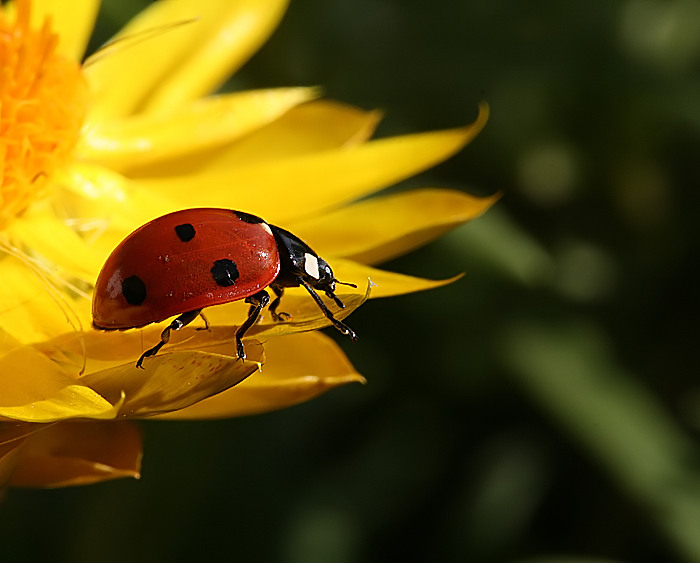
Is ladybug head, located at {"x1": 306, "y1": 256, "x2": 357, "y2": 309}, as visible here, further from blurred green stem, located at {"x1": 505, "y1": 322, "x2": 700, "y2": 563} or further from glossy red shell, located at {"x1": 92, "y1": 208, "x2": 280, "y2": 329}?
blurred green stem, located at {"x1": 505, "y1": 322, "x2": 700, "y2": 563}

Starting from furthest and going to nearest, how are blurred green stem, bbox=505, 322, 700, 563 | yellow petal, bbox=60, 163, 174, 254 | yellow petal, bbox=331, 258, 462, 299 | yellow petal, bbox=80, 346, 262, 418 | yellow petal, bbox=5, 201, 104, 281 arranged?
blurred green stem, bbox=505, 322, 700, 563
yellow petal, bbox=60, 163, 174, 254
yellow petal, bbox=5, 201, 104, 281
yellow petal, bbox=331, 258, 462, 299
yellow petal, bbox=80, 346, 262, 418

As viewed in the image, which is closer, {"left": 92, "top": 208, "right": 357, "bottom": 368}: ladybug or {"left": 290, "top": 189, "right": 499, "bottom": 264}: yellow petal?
{"left": 92, "top": 208, "right": 357, "bottom": 368}: ladybug

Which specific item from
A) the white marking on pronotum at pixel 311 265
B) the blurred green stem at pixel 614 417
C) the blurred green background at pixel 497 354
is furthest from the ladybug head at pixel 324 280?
the blurred green stem at pixel 614 417

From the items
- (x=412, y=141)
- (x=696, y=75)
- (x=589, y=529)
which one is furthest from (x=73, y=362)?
(x=696, y=75)

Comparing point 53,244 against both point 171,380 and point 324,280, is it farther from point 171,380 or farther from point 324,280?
point 171,380

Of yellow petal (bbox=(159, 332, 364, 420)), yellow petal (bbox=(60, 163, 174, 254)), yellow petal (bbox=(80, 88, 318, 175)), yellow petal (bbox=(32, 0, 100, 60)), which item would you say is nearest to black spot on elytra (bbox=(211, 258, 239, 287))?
yellow petal (bbox=(159, 332, 364, 420))

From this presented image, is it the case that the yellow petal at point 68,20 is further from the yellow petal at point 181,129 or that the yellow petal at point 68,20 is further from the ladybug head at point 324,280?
the ladybug head at point 324,280

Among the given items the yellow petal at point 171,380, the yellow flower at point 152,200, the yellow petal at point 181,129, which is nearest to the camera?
the yellow petal at point 171,380

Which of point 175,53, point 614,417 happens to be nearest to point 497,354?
point 614,417
